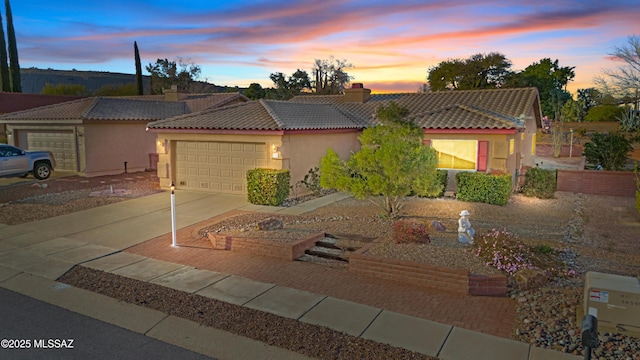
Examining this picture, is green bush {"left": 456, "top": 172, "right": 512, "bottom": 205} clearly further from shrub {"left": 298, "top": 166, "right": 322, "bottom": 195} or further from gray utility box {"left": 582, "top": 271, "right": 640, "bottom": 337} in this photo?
gray utility box {"left": 582, "top": 271, "right": 640, "bottom": 337}

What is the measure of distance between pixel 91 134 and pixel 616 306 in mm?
22331

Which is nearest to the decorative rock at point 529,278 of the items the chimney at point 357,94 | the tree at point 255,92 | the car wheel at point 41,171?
the chimney at point 357,94

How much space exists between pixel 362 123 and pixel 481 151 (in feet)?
19.4

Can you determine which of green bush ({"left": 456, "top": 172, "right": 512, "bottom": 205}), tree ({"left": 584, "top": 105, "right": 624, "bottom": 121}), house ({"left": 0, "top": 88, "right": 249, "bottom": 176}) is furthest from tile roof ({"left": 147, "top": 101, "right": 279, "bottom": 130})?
tree ({"left": 584, "top": 105, "right": 624, "bottom": 121})

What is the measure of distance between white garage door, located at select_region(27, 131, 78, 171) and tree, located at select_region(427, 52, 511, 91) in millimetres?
42753

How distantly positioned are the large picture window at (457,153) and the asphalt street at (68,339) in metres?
14.4

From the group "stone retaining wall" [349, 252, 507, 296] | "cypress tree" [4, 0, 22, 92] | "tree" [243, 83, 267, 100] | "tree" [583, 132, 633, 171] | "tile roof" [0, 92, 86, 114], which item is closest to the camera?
"stone retaining wall" [349, 252, 507, 296]

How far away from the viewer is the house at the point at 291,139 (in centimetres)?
1700

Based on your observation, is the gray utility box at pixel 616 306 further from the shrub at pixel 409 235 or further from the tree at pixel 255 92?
the tree at pixel 255 92

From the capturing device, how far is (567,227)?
42.4 ft

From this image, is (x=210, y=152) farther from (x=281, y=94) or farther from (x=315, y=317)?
(x=281, y=94)

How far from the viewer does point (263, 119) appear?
57.0 ft

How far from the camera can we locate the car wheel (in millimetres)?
21188

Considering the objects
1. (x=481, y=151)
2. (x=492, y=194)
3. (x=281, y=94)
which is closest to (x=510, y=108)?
(x=481, y=151)
